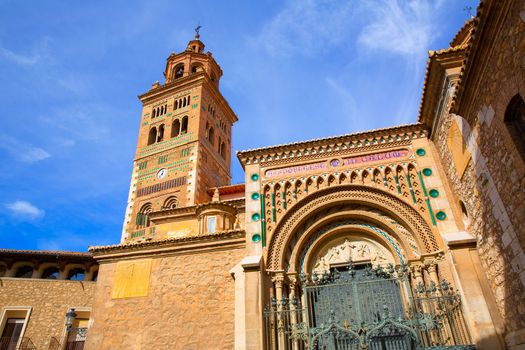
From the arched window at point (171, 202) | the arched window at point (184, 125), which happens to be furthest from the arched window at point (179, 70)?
the arched window at point (171, 202)

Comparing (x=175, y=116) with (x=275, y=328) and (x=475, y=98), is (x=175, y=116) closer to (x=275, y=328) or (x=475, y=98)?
(x=275, y=328)

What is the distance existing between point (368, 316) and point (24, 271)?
1897cm

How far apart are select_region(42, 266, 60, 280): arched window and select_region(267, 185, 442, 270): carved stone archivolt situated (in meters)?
14.6

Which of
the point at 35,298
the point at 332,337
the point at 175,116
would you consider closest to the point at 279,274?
the point at 332,337

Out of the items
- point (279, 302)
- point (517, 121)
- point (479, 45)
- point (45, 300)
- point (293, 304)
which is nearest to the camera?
point (517, 121)

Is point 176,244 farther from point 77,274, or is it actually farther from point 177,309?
point 77,274

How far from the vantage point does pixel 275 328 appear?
11258mm

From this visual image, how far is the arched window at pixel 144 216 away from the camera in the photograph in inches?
1046

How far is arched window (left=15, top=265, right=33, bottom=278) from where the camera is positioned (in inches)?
812

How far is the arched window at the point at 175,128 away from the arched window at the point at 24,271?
14475 mm

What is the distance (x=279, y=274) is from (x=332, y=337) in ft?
8.20

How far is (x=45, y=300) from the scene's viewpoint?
1900 centimetres

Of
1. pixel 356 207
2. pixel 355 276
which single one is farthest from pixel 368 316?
pixel 356 207

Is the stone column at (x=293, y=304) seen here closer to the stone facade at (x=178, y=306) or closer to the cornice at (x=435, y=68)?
the stone facade at (x=178, y=306)
